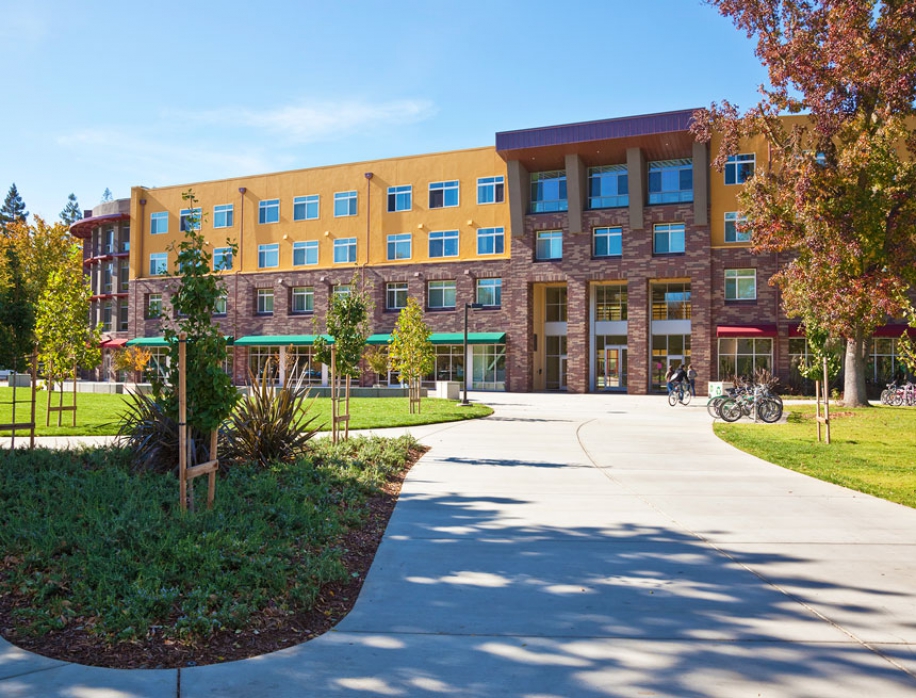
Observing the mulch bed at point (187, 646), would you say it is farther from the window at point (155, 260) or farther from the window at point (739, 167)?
the window at point (155, 260)

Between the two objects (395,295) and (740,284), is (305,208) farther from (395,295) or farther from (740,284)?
(740,284)

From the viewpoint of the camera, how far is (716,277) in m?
41.1

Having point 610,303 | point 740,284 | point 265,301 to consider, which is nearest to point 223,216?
point 265,301

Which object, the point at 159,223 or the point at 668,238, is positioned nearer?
the point at 668,238

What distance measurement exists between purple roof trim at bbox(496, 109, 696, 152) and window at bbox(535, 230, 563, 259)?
5422 millimetres

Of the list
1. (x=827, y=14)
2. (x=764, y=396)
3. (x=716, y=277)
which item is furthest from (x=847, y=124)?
(x=716, y=277)

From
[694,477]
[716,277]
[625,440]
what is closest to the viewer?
[694,477]

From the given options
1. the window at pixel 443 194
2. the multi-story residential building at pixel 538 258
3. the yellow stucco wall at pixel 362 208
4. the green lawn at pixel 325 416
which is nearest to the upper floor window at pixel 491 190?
the multi-story residential building at pixel 538 258

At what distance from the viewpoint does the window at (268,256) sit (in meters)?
51.5

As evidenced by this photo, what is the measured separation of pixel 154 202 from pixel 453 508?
5605 centimetres

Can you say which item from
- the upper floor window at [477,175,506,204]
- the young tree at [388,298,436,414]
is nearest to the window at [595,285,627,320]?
the upper floor window at [477,175,506,204]

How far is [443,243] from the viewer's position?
46750mm

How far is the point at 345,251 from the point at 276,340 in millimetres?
7838

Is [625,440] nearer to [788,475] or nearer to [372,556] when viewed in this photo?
[788,475]
